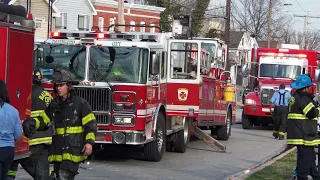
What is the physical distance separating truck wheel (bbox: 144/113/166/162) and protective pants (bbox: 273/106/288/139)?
7.24 meters

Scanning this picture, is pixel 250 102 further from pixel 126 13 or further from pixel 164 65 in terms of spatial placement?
pixel 126 13

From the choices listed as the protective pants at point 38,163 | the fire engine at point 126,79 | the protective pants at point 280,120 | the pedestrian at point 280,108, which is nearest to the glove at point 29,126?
the protective pants at point 38,163

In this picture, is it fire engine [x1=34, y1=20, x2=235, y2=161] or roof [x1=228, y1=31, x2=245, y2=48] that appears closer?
fire engine [x1=34, y1=20, x2=235, y2=161]

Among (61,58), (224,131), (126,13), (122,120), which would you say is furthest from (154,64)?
(126,13)

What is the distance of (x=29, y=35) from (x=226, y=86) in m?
11.8

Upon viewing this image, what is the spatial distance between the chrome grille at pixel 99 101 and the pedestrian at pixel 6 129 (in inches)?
215

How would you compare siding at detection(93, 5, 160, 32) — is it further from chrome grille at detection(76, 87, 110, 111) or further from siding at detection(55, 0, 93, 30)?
chrome grille at detection(76, 87, 110, 111)

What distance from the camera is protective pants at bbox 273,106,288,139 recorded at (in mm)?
20031

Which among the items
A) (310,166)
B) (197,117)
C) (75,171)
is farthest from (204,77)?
(75,171)

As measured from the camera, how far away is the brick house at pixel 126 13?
49.8 m

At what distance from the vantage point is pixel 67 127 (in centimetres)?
705

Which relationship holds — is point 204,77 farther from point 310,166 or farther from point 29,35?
point 29,35

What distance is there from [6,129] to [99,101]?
223 inches

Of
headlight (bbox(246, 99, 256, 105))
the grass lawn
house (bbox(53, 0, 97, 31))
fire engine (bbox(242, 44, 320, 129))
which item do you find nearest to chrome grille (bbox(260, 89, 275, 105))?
fire engine (bbox(242, 44, 320, 129))
